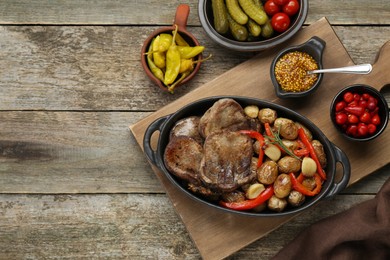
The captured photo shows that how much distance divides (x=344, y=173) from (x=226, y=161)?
1.60 ft

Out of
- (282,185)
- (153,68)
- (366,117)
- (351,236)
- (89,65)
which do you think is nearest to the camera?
(282,185)

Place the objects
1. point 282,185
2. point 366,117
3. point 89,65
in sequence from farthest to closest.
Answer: point 89,65 < point 366,117 < point 282,185

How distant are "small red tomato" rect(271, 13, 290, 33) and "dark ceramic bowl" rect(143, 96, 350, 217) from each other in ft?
1.33

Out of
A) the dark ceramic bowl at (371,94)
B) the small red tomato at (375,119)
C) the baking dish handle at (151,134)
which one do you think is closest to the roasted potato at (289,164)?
the dark ceramic bowl at (371,94)

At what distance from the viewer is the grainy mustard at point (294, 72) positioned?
2332 millimetres

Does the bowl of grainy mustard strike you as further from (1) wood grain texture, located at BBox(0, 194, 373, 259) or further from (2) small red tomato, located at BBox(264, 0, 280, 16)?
(1) wood grain texture, located at BBox(0, 194, 373, 259)

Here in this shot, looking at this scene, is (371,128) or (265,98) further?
(265,98)

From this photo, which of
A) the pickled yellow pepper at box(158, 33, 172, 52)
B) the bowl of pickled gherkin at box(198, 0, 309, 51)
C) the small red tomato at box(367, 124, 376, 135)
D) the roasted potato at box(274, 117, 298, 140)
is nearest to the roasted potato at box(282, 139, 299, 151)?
the roasted potato at box(274, 117, 298, 140)

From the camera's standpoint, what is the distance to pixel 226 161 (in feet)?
7.17

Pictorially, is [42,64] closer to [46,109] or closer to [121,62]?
[46,109]

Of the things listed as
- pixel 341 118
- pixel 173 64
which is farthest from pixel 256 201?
pixel 173 64

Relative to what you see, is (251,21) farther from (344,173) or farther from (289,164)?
(344,173)

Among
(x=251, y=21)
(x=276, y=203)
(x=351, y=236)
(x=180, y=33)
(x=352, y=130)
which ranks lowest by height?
(x=351, y=236)

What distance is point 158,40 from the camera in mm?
2455
